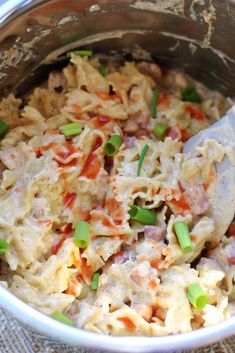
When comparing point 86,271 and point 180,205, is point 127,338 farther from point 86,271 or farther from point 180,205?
point 180,205

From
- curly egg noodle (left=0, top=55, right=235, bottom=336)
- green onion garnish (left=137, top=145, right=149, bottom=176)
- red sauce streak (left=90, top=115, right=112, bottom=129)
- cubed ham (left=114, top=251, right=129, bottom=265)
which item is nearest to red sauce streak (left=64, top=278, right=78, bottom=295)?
curly egg noodle (left=0, top=55, right=235, bottom=336)

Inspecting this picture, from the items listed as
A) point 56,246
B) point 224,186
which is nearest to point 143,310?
point 56,246

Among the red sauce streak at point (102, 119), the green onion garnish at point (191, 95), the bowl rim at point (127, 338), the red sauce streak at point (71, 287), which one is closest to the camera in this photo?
the bowl rim at point (127, 338)

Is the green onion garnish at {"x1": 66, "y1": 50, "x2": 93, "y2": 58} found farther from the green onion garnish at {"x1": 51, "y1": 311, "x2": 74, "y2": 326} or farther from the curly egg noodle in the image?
the green onion garnish at {"x1": 51, "y1": 311, "x2": 74, "y2": 326}

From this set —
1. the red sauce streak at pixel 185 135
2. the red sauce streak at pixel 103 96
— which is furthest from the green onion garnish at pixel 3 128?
the red sauce streak at pixel 185 135

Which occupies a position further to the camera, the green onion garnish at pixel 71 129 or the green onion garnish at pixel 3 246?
the green onion garnish at pixel 71 129

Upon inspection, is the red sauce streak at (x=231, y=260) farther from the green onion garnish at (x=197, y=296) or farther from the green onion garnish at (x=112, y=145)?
the green onion garnish at (x=112, y=145)

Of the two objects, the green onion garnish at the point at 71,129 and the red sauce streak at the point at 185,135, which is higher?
the green onion garnish at the point at 71,129
